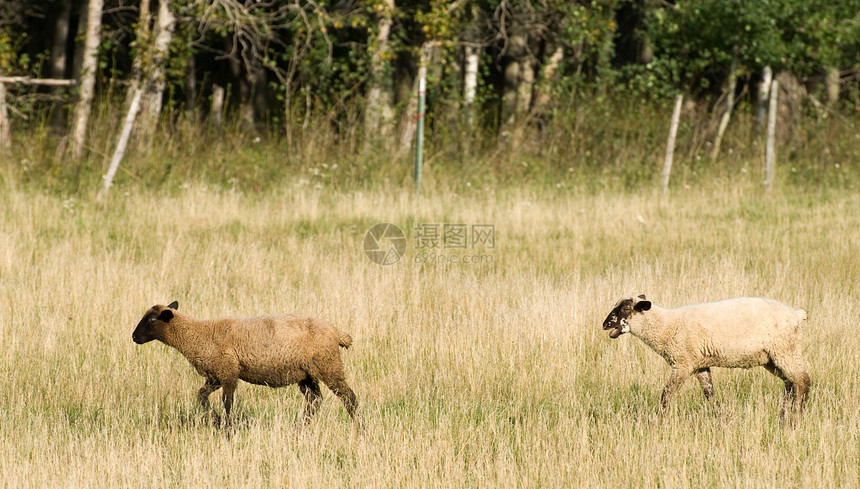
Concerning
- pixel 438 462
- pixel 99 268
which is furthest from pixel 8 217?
pixel 438 462

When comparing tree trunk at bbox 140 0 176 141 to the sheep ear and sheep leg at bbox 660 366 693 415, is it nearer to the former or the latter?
the sheep ear

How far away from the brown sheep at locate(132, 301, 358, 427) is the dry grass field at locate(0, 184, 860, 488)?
314 mm

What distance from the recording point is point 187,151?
1548 centimetres

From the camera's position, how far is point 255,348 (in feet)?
17.2

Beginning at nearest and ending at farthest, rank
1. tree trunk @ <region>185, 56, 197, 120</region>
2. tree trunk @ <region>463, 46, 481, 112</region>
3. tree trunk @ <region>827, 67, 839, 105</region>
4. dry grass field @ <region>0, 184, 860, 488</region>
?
1. dry grass field @ <region>0, 184, 860, 488</region>
2. tree trunk @ <region>463, 46, 481, 112</region>
3. tree trunk @ <region>827, 67, 839, 105</region>
4. tree trunk @ <region>185, 56, 197, 120</region>

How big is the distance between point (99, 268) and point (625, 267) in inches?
218

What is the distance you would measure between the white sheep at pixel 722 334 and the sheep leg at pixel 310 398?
1809 millimetres

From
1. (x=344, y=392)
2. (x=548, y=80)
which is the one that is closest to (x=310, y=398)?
(x=344, y=392)

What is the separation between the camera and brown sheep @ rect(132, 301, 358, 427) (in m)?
5.21

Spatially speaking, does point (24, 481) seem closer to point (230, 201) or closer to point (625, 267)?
point (625, 267)

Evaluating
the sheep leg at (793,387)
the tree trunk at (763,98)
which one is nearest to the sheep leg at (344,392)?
the sheep leg at (793,387)

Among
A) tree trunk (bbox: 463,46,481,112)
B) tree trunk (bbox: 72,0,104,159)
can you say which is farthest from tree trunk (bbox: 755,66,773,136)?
tree trunk (bbox: 72,0,104,159)

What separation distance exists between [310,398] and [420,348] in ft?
5.35

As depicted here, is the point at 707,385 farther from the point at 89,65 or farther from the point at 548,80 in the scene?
the point at 548,80
